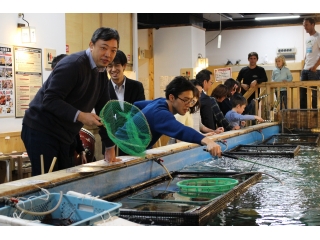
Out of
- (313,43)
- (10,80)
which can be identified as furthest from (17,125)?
(313,43)

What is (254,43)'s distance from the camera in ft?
54.0

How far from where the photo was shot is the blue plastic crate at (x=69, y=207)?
2336mm

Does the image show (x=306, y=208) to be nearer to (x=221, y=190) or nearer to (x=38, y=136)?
(x=221, y=190)

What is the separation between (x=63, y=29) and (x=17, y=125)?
2.00 metres

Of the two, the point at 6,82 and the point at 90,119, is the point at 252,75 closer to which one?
the point at 6,82

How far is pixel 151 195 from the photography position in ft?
11.2

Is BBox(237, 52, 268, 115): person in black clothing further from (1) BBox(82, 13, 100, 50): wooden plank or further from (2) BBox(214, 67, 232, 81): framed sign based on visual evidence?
(1) BBox(82, 13, 100, 50): wooden plank

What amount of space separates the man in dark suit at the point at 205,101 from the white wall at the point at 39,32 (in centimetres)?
280

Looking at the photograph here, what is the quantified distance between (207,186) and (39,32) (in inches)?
213

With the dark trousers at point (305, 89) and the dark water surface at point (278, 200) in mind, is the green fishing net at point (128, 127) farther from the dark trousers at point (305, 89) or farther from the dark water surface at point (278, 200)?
the dark trousers at point (305, 89)

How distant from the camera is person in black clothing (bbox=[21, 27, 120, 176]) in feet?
11.1

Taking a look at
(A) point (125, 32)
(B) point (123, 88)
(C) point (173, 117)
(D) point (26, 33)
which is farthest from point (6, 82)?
(A) point (125, 32)

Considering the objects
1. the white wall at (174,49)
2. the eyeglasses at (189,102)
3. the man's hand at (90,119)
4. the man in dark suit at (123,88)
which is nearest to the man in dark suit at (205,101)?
the man in dark suit at (123,88)

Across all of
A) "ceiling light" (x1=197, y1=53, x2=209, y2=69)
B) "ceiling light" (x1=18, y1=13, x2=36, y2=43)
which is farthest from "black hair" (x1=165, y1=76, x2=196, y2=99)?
"ceiling light" (x1=197, y1=53, x2=209, y2=69)
